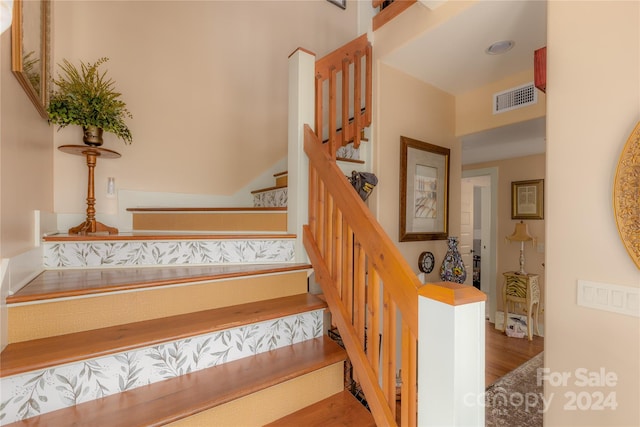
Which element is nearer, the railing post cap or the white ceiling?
the railing post cap

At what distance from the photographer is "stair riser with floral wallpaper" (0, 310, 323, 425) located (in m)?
0.90

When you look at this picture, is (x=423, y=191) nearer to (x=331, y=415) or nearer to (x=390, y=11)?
(x=390, y=11)

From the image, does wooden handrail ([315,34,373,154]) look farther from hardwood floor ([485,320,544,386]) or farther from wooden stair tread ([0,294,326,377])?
hardwood floor ([485,320,544,386])

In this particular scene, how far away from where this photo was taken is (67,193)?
2154mm

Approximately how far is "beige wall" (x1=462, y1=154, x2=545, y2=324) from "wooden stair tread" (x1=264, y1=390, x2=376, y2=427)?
3817mm

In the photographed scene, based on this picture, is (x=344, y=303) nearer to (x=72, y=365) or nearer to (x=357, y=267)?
(x=357, y=267)

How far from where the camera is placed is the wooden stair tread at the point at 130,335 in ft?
2.94

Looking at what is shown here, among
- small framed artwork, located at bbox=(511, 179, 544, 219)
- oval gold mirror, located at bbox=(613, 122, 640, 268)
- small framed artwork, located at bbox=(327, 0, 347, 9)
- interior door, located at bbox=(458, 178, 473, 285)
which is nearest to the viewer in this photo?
oval gold mirror, located at bbox=(613, 122, 640, 268)

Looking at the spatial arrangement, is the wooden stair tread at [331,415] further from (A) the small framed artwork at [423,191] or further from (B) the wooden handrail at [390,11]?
(B) the wooden handrail at [390,11]

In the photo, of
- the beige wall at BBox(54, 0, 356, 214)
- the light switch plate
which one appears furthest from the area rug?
the beige wall at BBox(54, 0, 356, 214)

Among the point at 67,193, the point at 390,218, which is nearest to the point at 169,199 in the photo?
the point at 67,193

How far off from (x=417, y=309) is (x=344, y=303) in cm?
53

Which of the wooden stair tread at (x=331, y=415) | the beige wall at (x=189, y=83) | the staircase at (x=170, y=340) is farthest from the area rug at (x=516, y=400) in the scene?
the beige wall at (x=189, y=83)

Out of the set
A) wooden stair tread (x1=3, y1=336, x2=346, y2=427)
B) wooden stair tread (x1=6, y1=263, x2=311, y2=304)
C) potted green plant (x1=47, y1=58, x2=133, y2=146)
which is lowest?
wooden stair tread (x1=3, y1=336, x2=346, y2=427)
